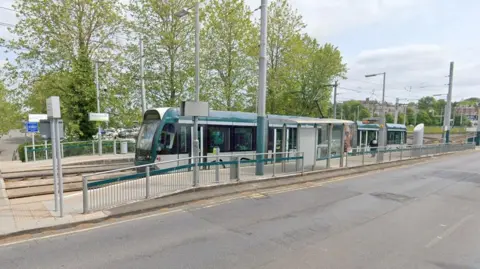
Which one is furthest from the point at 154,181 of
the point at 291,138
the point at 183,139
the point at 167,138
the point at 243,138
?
the point at 291,138

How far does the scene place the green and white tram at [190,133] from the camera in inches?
436

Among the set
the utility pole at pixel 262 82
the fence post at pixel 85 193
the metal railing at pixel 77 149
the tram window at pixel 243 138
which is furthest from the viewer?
the metal railing at pixel 77 149

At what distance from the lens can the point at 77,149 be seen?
64.8 ft

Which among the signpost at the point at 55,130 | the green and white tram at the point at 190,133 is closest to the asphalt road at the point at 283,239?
the signpost at the point at 55,130

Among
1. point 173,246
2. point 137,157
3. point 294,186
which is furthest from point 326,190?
point 137,157

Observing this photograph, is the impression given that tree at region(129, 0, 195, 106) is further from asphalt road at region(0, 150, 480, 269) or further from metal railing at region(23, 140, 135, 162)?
asphalt road at region(0, 150, 480, 269)

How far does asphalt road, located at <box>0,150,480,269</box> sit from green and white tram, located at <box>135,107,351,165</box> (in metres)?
4.24

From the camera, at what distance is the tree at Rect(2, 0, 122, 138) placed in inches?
731

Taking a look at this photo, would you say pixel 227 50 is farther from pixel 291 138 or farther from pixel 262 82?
pixel 262 82

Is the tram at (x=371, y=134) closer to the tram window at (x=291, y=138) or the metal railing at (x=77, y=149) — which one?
the tram window at (x=291, y=138)

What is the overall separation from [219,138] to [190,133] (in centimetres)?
159

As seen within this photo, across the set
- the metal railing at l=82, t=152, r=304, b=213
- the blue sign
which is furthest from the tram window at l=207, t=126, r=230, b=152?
the blue sign

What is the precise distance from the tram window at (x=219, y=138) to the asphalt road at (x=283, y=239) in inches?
181

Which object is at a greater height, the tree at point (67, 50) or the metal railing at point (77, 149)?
the tree at point (67, 50)
